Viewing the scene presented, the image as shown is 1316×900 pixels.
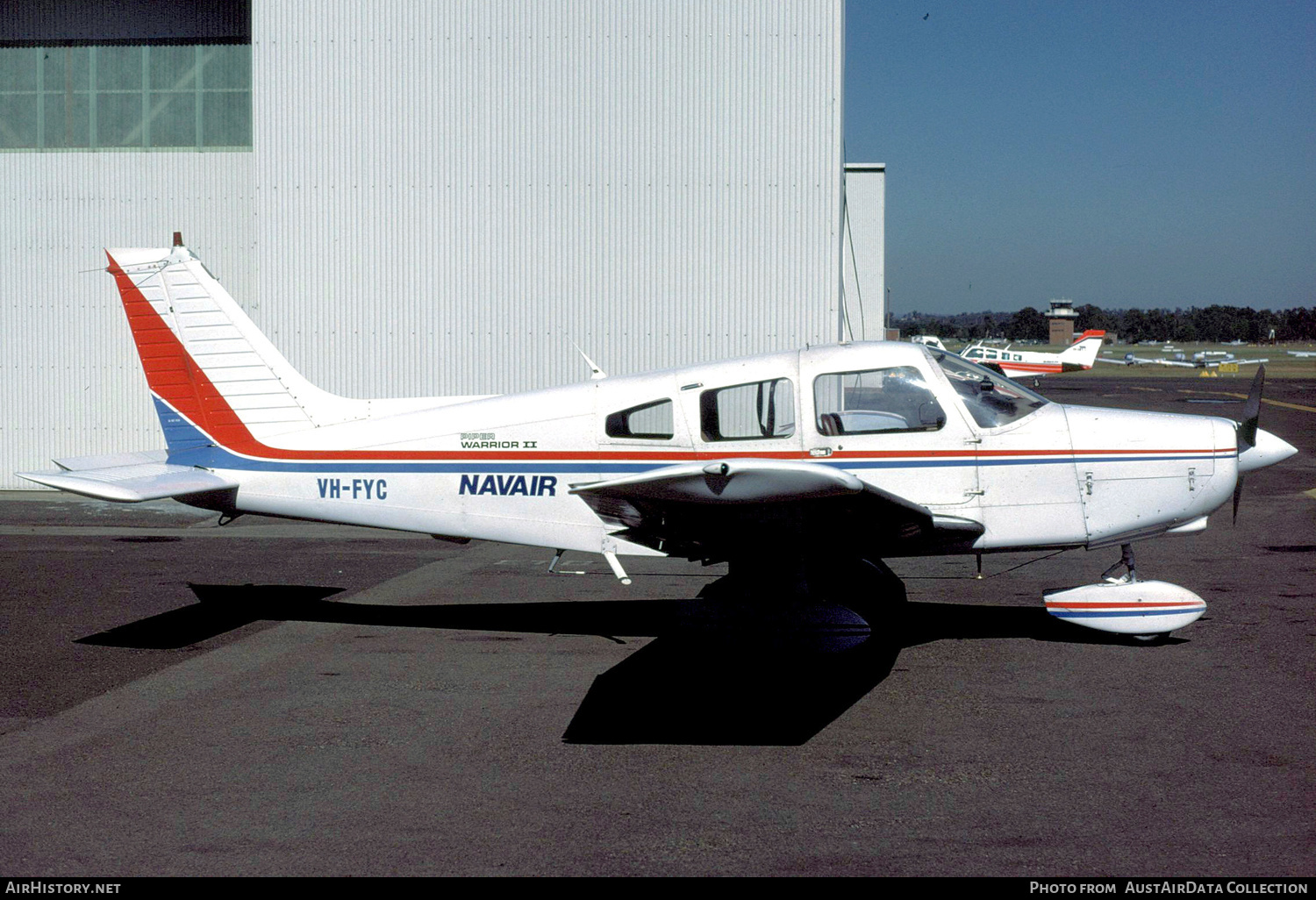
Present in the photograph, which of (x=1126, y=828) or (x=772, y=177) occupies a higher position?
(x=772, y=177)

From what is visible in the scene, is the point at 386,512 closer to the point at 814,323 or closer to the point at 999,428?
the point at 999,428

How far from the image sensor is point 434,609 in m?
9.98

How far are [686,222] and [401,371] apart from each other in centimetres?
468

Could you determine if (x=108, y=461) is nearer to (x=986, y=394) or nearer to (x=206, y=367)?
(x=206, y=367)

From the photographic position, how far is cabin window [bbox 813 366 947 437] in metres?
8.24

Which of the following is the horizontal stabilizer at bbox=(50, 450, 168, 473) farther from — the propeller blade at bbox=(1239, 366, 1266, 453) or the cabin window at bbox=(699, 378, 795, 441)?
the propeller blade at bbox=(1239, 366, 1266, 453)

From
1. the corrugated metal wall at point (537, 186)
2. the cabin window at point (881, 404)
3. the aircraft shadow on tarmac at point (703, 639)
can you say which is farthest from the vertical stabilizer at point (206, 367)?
the corrugated metal wall at point (537, 186)

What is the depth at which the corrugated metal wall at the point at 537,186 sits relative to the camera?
55.5ft

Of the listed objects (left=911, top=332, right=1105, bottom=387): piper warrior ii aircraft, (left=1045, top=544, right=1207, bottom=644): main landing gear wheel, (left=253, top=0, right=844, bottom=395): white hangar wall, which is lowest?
(left=1045, top=544, right=1207, bottom=644): main landing gear wheel

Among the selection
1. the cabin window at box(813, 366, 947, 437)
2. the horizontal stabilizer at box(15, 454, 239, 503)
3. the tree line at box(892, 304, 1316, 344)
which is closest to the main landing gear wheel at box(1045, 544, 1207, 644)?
the cabin window at box(813, 366, 947, 437)

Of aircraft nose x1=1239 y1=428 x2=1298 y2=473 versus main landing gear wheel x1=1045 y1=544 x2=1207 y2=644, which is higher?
aircraft nose x1=1239 y1=428 x2=1298 y2=473

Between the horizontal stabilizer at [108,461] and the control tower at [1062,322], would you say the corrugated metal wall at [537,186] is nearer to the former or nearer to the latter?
the horizontal stabilizer at [108,461]

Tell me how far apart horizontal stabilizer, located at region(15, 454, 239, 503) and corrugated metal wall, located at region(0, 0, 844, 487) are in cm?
829
